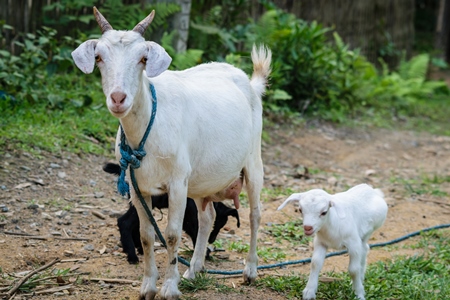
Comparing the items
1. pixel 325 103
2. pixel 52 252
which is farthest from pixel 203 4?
pixel 52 252

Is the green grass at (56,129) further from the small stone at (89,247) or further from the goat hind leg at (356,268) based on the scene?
the goat hind leg at (356,268)

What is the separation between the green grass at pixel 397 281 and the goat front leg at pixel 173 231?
2.96ft

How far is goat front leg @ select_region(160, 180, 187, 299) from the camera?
14.8 ft

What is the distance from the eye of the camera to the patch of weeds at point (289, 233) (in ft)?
21.9

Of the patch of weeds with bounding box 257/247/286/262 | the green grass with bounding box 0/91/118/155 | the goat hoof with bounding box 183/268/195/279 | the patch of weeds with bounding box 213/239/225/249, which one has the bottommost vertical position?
the patch of weeds with bounding box 213/239/225/249

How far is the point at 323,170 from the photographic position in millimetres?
9375

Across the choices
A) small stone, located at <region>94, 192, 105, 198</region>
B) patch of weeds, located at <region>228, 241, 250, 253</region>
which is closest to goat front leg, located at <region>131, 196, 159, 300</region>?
patch of weeds, located at <region>228, 241, 250, 253</region>

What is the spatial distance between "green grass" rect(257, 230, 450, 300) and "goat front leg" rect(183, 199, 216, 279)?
1.64 feet

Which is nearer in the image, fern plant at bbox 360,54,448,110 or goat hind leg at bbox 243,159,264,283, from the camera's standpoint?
goat hind leg at bbox 243,159,264,283

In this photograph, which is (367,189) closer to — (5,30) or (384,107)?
(5,30)

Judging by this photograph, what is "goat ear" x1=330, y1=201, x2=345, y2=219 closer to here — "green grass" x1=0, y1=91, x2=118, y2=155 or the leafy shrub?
"green grass" x1=0, y1=91, x2=118, y2=155

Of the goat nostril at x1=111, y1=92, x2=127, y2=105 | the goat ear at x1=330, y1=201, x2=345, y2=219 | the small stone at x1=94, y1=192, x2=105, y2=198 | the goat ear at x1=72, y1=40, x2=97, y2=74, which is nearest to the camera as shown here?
the goat nostril at x1=111, y1=92, x2=127, y2=105

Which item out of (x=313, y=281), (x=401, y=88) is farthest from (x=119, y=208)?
(x=401, y=88)

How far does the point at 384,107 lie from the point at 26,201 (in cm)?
896
